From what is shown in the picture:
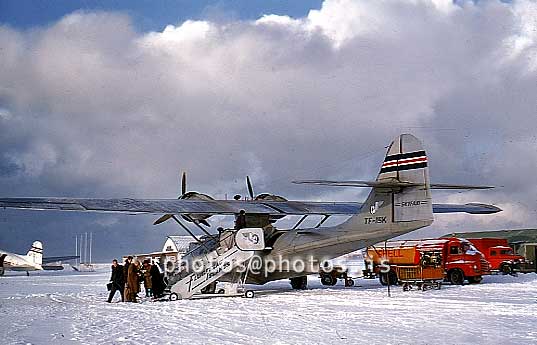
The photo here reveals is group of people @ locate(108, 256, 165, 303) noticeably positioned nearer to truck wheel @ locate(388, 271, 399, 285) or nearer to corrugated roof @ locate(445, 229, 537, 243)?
truck wheel @ locate(388, 271, 399, 285)

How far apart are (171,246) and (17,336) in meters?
49.8

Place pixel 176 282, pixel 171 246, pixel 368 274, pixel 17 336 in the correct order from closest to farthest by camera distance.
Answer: pixel 17 336
pixel 176 282
pixel 368 274
pixel 171 246

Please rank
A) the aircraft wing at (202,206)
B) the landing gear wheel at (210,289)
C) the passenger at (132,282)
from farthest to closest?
the landing gear wheel at (210,289)
the passenger at (132,282)
the aircraft wing at (202,206)

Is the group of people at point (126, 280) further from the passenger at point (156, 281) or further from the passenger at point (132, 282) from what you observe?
the passenger at point (156, 281)

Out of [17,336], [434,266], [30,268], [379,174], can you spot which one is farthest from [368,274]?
[30,268]

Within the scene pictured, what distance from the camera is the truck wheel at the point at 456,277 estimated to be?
25.0 meters

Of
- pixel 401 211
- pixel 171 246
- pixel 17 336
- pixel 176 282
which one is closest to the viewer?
pixel 17 336

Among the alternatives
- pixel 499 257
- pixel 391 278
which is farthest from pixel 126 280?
pixel 499 257

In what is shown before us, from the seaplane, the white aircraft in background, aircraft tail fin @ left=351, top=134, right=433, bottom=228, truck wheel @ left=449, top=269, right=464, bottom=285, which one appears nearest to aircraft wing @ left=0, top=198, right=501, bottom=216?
the seaplane

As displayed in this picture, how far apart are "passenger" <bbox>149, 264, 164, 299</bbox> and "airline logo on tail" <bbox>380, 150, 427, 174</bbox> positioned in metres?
8.22

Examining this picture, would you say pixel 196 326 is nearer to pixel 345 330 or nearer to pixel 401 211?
pixel 345 330

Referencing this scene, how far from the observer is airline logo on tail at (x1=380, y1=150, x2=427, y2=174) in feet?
60.7

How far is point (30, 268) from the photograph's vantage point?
62.8 metres

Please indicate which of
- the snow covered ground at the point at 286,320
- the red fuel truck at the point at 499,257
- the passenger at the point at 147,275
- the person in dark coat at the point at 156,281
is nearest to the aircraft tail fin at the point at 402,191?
the snow covered ground at the point at 286,320
